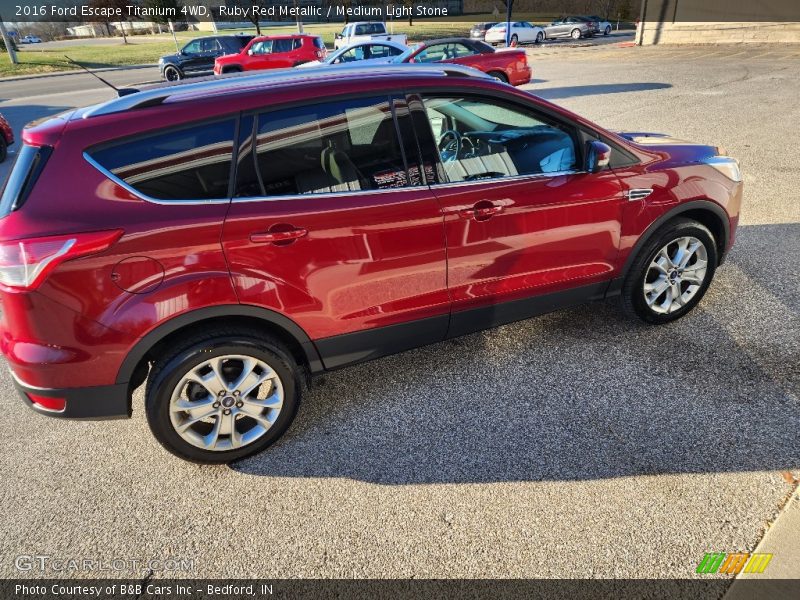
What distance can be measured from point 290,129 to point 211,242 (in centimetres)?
70

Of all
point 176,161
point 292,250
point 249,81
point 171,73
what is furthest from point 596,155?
point 171,73

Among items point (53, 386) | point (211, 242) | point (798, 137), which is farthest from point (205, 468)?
point (798, 137)

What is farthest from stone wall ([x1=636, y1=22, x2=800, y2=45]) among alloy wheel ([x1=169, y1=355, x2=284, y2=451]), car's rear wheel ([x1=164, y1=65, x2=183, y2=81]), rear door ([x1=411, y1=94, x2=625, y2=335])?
alloy wheel ([x1=169, y1=355, x2=284, y2=451])

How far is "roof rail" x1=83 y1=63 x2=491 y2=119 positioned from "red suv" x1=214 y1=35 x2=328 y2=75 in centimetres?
1696

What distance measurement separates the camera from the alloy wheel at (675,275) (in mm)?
3506

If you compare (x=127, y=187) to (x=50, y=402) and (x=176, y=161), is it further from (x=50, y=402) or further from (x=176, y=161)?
(x=50, y=402)

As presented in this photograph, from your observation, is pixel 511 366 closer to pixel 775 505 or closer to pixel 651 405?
pixel 651 405

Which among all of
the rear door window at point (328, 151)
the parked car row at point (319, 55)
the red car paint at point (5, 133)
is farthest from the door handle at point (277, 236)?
the red car paint at point (5, 133)

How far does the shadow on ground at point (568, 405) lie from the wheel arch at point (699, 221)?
0.50 metres

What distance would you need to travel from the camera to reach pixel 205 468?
2.77 m

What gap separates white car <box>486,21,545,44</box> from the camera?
3016 cm

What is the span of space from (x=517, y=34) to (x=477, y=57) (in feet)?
66.5

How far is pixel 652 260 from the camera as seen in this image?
3.45 metres

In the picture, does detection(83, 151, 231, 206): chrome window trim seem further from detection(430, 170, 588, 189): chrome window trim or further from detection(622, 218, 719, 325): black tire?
detection(622, 218, 719, 325): black tire
